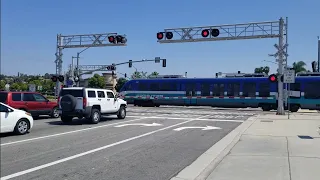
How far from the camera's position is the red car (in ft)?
61.2

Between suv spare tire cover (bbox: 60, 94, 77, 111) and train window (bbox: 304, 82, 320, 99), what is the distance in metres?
22.2

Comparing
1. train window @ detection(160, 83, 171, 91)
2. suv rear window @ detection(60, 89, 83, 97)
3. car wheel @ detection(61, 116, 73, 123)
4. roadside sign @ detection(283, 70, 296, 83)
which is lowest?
car wheel @ detection(61, 116, 73, 123)

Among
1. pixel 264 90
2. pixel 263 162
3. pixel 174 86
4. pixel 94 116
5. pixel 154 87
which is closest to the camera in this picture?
pixel 263 162

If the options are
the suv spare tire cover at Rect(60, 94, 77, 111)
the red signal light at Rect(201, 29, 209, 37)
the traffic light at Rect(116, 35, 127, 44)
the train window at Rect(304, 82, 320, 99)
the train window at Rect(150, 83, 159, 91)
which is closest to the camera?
the suv spare tire cover at Rect(60, 94, 77, 111)

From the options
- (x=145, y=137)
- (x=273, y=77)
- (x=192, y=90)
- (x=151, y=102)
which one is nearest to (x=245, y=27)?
(x=273, y=77)

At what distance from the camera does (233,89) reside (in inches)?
1389

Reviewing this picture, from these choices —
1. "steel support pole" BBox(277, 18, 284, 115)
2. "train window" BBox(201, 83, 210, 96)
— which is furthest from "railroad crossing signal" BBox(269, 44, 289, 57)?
"train window" BBox(201, 83, 210, 96)

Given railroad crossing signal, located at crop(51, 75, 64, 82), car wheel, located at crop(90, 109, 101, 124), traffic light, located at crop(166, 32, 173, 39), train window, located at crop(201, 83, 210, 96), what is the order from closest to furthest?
car wheel, located at crop(90, 109, 101, 124), traffic light, located at crop(166, 32, 173, 39), railroad crossing signal, located at crop(51, 75, 64, 82), train window, located at crop(201, 83, 210, 96)

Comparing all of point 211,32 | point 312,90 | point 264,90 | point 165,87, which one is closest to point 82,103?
point 211,32

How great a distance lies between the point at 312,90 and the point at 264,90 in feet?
13.9

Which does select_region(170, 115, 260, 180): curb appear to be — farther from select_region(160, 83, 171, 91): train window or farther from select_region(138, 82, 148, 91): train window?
select_region(138, 82, 148, 91): train window

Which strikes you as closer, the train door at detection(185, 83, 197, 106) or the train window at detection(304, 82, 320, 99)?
the train window at detection(304, 82, 320, 99)

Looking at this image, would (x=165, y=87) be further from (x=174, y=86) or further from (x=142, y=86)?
(x=142, y=86)

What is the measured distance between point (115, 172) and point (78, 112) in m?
10.9
